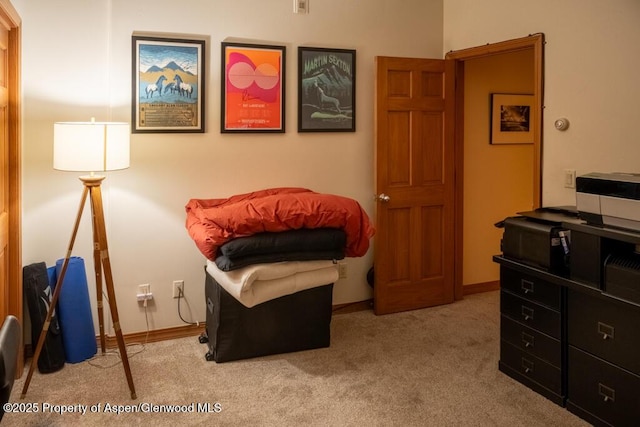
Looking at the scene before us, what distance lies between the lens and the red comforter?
2.90m

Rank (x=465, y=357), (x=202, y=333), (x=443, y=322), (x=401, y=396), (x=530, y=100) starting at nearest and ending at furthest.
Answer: (x=401, y=396)
(x=465, y=357)
(x=202, y=333)
(x=443, y=322)
(x=530, y=100)

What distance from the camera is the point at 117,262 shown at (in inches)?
136

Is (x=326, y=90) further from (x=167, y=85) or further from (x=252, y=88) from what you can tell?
(x=167, y=85)

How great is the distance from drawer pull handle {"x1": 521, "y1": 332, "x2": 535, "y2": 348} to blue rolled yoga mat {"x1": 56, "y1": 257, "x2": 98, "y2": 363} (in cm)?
258

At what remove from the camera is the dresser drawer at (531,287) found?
270 cm

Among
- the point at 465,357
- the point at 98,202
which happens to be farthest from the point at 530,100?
the point at 98,202

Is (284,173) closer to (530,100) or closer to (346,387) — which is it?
(346,387)

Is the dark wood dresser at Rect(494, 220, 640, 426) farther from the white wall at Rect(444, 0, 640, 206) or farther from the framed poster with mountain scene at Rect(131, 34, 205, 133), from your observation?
the framed poster with mountain scene at Rect(131, 34, 205, 133)

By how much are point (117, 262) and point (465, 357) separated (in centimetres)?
232

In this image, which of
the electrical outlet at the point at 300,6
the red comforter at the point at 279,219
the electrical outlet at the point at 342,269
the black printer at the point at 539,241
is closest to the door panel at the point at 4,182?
the red comforter at the point at 279,219

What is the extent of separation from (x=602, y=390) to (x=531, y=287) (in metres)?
0.60

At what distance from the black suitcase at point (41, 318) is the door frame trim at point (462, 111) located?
119 inches

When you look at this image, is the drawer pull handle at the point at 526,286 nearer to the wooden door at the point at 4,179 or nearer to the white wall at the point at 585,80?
the white wall at the point at 585,80

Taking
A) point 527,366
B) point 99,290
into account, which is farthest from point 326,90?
point 527,366
